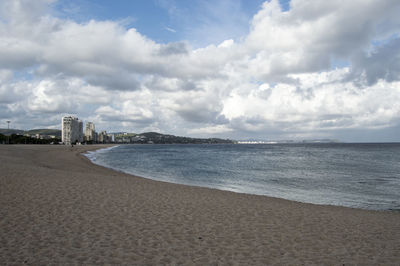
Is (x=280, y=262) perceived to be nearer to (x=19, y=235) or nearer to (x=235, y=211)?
(x=235, y=211)

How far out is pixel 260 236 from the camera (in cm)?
769

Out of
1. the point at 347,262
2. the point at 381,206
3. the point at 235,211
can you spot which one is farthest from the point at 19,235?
the point at 381,206

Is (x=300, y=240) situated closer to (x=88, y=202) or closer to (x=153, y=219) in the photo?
(x=153, y=219)

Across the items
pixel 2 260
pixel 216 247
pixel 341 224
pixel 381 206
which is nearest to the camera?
pixel 2 260

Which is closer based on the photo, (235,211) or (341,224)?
(341,224)

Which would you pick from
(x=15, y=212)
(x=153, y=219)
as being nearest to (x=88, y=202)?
(x=15, y=212)

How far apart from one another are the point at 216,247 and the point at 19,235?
16.6 ft

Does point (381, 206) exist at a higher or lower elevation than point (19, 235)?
lower

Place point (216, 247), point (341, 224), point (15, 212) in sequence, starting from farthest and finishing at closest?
point (341, 224) → point (15, 212) → point (216, 247)

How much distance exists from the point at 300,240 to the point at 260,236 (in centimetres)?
113

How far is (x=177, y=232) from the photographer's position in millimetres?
7719

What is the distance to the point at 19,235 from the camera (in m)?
6.73

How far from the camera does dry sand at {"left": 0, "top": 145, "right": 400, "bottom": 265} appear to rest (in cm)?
601

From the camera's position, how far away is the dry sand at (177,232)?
19.7 feet
